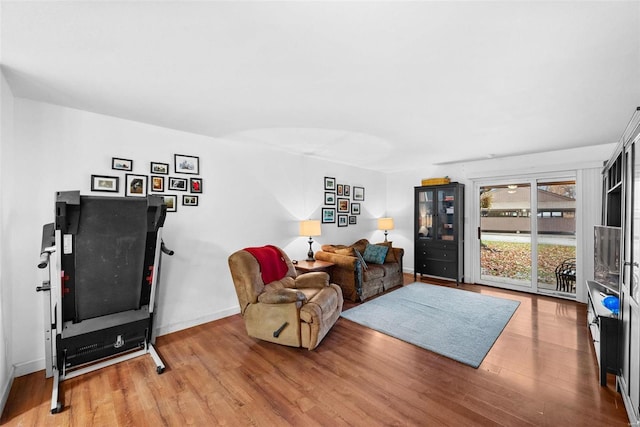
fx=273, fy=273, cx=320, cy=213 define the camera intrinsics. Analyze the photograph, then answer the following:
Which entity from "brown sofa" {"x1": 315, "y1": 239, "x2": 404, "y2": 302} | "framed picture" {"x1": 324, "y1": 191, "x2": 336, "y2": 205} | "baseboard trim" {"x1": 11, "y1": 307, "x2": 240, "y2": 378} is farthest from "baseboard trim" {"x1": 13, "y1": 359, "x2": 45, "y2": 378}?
"framed picture" {"x1": 324, "y1": 191, "x2": 336, "y2": 205}

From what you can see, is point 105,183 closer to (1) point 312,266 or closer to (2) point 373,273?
(1) point 312,266

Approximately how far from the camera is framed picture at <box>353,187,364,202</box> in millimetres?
5766

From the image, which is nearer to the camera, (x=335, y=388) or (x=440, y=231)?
(x=335, y=388)

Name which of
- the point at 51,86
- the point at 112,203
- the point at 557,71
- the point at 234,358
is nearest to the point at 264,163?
the point at 112,203

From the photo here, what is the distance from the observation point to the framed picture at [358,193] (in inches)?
227

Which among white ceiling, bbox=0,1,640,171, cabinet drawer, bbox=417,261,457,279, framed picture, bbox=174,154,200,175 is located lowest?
cabinet drawer, bbox=417,261,457,279

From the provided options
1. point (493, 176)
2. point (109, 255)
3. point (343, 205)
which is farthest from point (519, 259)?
point (109, 255)

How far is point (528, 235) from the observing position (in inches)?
189

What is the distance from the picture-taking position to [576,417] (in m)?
1.86

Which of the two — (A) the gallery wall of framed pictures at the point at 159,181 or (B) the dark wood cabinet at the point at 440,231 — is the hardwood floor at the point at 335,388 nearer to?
(A) the gallery wall of framed pictures at the point at 159,181

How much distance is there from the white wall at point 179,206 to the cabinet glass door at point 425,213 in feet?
5.86

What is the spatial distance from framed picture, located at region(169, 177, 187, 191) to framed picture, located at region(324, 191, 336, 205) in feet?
8.18

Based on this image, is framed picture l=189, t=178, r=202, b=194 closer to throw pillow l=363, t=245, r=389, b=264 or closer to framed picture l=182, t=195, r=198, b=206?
framed picture l=182, t=195, r=198, b=206

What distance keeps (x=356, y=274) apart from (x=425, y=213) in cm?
246
